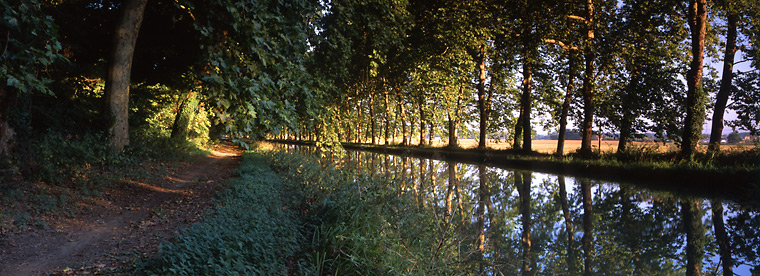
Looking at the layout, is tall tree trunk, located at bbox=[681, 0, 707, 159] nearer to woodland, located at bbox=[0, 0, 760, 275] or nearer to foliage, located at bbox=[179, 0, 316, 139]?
woodland, located at bbox=[0, 0, 760, 275]

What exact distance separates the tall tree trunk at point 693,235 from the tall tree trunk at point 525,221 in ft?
6.24

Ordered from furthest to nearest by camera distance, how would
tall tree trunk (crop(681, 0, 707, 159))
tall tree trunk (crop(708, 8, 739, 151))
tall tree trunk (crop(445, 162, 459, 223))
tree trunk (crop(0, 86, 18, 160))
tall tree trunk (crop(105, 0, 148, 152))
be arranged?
tall tree trunk (crop(708, 8, 739, 151)), tall tree trunk (crop(681, 0, 707, 159)), tall tree trunk (crop(105, 0, 148, 152)), tree trunk (crop(0, 86, 18, 160)), tall tree trunk (crop(445, 162, 459, 223))

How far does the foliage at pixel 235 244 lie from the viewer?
166 inches

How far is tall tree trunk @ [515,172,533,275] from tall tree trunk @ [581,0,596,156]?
260 inches

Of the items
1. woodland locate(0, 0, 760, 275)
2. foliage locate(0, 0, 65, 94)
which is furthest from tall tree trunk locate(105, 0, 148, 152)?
foliage locate(0, 0, 65, 94)

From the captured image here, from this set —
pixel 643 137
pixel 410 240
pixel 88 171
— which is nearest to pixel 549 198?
pixel 410 240

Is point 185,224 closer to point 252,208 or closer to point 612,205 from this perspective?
point 252,208

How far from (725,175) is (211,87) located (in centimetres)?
1325

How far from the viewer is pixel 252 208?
7340mm

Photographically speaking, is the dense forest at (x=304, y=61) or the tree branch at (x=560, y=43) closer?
the dense forest at (x=304, y=61)

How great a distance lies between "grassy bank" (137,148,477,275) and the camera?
14.9 feet

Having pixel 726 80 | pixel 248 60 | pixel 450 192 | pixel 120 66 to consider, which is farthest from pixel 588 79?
pixel 120 66

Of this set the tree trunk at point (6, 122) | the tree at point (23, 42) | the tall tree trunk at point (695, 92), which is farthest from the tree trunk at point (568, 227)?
the tree trunk at point (6, 122)

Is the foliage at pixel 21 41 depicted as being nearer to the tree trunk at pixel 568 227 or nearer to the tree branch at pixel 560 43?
the tree trunk at pixel 568 227
